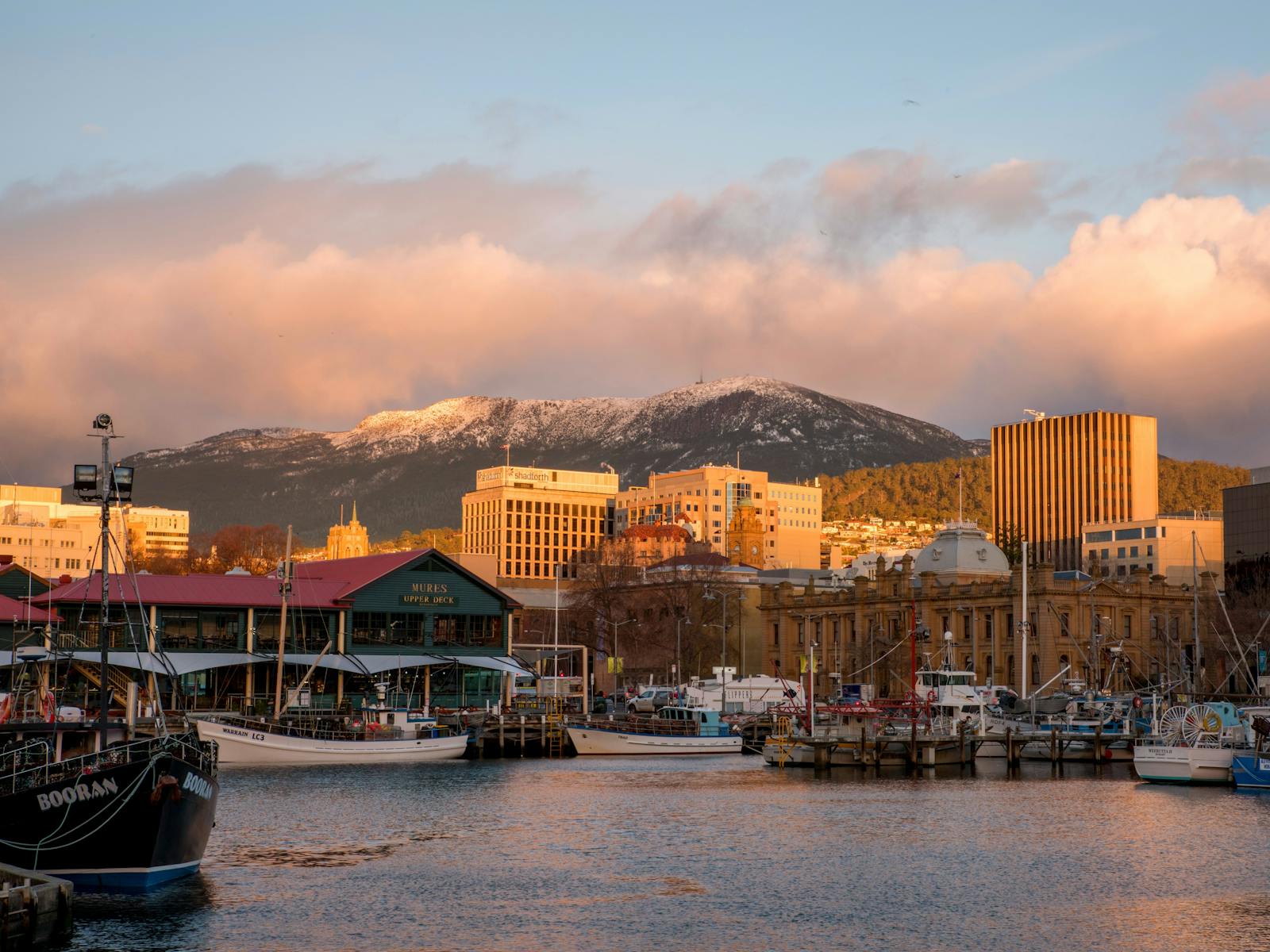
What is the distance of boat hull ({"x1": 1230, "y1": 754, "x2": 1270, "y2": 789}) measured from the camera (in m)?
84.4

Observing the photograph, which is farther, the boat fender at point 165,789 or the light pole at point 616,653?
the light pole at point 616,653

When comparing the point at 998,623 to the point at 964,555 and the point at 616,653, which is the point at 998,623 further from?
the point at 616,653

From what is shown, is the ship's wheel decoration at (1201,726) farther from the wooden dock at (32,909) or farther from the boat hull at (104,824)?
the wooden dock at (32,909)

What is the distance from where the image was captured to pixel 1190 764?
88625mm

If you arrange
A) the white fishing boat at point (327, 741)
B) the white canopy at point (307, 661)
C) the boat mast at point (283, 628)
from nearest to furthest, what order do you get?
the white fishing boat at point (327, 741), the boat mast at point (283, 628), the white canopy at point (307, 661)

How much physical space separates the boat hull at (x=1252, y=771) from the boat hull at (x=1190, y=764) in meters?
1.81

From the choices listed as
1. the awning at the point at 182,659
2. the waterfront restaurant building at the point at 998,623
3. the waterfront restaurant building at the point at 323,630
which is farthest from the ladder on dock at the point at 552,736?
the waterfront restaurant building at the point at 998,623

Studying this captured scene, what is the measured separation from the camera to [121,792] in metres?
45.5

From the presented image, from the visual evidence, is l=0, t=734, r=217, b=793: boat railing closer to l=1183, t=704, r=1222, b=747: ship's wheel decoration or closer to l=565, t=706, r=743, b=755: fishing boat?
l=1183, t=704, r=1222, b=747: ship's wheel decoration

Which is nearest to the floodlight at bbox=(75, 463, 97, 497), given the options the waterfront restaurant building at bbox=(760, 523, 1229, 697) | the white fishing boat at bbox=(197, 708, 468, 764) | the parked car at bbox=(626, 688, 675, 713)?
the white fishing boat at bbox=(197, 708, 468, 764)

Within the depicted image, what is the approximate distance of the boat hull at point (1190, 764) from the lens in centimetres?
8844

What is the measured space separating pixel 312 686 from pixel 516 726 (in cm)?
1695

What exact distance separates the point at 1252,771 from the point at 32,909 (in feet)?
207

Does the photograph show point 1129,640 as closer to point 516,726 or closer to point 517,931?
point 516,726
